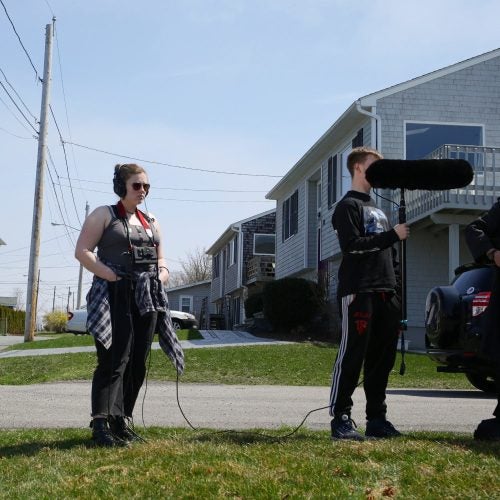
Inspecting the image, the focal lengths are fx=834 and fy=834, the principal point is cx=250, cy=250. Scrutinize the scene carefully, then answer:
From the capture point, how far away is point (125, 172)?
546 cm

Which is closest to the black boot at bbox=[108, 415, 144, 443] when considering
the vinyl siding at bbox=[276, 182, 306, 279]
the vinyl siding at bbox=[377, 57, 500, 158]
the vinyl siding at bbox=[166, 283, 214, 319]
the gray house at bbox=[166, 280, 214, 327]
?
the vinyl siding at bbox=[377, 57, 500, 158]

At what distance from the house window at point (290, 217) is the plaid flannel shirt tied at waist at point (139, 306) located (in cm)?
2427

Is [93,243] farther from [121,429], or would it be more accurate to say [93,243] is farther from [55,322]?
[55,322]

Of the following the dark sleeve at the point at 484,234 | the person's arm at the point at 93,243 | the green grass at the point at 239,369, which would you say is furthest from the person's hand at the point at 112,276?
the green grass at the point at 239,369

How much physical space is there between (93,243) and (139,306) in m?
0.51

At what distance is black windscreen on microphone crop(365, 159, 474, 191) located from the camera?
218 inches

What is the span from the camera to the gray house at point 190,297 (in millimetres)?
58906

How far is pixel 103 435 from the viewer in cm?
511

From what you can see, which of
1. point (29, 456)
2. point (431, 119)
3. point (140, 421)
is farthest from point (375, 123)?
point (29, 456)

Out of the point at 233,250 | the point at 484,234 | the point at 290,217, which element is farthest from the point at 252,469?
the point at 233,250

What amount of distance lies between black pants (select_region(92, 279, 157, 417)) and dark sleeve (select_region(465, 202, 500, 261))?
209 centimetres

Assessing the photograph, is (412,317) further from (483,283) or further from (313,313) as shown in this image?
(483,283)

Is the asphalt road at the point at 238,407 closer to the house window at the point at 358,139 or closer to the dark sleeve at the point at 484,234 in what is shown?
the dark sleeve at the point at 484,234

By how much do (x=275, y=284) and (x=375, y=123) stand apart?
5.90 metres
